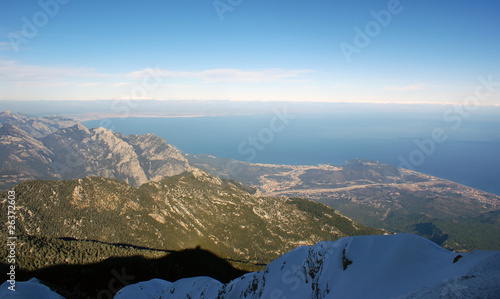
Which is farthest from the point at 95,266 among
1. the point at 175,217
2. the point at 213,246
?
the point at 213,246

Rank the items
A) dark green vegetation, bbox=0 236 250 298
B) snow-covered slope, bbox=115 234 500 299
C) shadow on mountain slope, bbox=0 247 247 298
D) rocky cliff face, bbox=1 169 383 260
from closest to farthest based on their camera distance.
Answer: snow-covered slope, bbox=115 234 500 299 → shadow on mountain slope, bbox=0 247 247 298 → dark green vegetation, bbox=0 236 250 298 → rocky cliff face, bbox=1 169 383 260

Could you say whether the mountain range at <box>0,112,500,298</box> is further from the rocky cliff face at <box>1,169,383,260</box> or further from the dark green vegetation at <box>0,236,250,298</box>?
the rocky cliff face at <box>1,169,383,260</box>

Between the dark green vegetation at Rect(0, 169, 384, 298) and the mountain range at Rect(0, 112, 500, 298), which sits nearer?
the mountain range at Rect(0, 112, 500, 298)

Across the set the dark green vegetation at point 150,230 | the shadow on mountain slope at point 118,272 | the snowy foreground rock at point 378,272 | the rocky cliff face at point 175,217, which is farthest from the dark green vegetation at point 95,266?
the snowy foreground rock at point 378,272

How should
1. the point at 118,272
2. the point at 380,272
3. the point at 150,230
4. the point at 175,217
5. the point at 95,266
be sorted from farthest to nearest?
1. the point at 175,217
2. the point at 150,230
3. the point at 118,272
4. the point at 95,266
5. the point at 380,272

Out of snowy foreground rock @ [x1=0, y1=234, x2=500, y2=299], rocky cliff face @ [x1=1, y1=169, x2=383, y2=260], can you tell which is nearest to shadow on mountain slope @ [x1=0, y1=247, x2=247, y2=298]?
rocky cliff face @ [x1=1, y1=169, x2=383, y2=260]

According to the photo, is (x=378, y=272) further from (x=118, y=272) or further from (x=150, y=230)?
(x=150, y=230)
